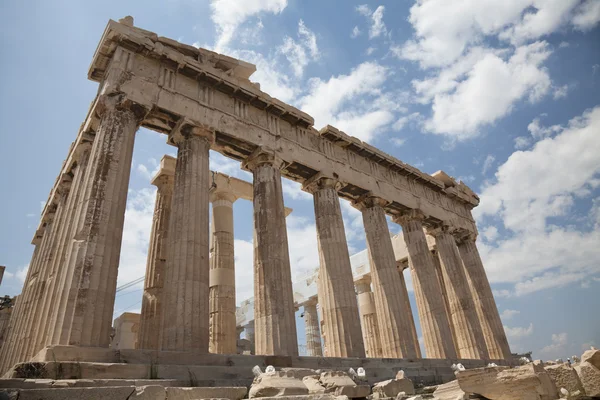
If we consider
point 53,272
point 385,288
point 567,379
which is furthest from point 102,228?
point 385,288

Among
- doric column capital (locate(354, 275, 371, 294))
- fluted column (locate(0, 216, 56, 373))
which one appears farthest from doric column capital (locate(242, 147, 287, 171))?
doric column capital (locate(354, 275, 371, 294))

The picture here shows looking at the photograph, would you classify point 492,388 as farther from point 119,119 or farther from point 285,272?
point 119,119

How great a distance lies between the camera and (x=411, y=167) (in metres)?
23.5

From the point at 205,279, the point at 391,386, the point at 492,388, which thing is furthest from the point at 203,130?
the point at 492,388

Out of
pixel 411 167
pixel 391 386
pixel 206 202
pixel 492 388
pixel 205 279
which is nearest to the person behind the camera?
pixel 492 388

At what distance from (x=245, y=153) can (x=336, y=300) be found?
24.0 feet

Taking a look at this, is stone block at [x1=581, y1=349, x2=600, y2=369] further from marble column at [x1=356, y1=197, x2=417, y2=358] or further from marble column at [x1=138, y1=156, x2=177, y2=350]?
marble column at [x1=138, y1=156, x2=177, y2=350]

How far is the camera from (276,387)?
6.72 meters

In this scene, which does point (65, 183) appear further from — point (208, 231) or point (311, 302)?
point (311, 302)

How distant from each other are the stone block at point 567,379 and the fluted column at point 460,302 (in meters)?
15.8

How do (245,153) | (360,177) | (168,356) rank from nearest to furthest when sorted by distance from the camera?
(168,356) → (245,153) → (360,177)

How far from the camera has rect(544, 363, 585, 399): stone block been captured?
21.1 ft

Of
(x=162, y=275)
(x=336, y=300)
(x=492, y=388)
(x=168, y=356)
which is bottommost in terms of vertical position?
(x=492, y=388)

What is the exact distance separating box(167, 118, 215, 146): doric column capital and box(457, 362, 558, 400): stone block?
11.7 m
